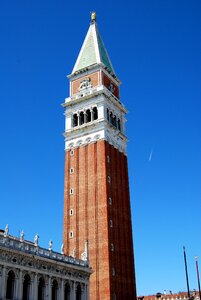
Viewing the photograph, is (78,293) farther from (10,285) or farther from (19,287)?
(10,285)

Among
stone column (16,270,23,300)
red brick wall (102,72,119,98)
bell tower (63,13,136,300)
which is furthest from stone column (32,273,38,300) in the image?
red brick wall (102,72,119,98)

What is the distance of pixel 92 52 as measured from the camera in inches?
2835

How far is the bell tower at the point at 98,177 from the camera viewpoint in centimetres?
5588

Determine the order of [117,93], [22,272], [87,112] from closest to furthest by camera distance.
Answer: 1. [22,272]
2. [87,112]
3. [117,93]

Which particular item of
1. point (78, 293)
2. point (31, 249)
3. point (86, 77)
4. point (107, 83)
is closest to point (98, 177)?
point (107, 83)

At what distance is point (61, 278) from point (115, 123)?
30.8 metres

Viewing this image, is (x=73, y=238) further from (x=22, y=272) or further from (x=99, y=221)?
(x=22, y=272)

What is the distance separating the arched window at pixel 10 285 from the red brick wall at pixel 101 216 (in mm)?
18108

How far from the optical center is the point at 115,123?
2699 inches

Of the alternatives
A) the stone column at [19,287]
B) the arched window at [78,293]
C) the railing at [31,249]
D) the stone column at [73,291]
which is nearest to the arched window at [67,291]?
the stone column at [73,291]

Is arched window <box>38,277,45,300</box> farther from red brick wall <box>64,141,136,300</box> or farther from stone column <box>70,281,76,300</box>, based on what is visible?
red brick wall <box>64,141,136,300</box>

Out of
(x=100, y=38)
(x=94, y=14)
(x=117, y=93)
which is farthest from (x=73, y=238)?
(x=94, y=14)

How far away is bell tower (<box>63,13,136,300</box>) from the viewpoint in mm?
55875

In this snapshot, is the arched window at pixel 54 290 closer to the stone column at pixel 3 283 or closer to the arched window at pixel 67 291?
the arched window at pixel 67 291
